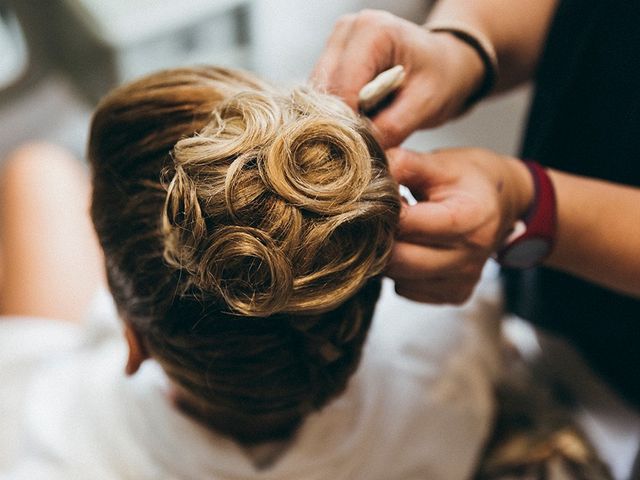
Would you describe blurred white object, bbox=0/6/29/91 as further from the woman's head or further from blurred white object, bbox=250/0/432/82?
the woman's head

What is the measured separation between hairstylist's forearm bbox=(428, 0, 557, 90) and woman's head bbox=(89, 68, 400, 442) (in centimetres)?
36

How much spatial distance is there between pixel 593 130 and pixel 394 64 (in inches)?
14.9

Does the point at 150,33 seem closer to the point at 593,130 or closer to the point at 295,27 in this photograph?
the point at 295,27

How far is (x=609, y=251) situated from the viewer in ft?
2.13

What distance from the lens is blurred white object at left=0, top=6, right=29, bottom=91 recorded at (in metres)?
1.45

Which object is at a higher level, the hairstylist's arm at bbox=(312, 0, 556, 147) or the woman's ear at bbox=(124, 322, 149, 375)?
the hairstylist's arm at bbox=(312, 0, 556, 147)

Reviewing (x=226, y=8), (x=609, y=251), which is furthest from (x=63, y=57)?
(x=609, y=251)

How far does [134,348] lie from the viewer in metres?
0.59

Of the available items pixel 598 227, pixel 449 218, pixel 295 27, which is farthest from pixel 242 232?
pixel 295 27

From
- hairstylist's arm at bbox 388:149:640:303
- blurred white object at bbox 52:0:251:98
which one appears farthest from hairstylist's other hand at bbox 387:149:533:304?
blurred white object at bbox 52:0:251:98

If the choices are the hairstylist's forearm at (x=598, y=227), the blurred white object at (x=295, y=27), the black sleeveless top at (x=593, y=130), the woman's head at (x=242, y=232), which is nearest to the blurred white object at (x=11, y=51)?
the blurred white object at (x=295, y=27)

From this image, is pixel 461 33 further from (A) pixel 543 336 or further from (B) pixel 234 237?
(A) pixel 543 336

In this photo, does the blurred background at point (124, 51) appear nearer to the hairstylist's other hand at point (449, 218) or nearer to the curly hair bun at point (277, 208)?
the hairstylist's other hand at point (449, 218)

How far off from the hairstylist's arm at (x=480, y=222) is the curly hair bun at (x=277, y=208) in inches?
3.4
